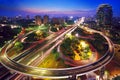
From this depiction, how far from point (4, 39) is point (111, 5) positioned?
4671 millimetres

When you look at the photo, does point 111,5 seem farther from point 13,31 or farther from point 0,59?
point 0,59

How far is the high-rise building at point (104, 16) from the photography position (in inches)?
314

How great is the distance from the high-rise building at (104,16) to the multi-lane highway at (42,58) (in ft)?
1.38

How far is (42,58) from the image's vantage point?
24.6ft

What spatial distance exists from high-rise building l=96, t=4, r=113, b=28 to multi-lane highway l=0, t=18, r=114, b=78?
0.42 meters

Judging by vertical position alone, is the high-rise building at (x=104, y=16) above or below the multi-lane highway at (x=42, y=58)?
above

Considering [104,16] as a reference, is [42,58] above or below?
below

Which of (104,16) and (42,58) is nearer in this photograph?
(42,58)

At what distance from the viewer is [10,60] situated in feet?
24.9

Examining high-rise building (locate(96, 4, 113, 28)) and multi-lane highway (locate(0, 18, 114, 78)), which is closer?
multi-lane highway (locate(0, 18, 114, 78))

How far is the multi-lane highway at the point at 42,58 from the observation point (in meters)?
7.03

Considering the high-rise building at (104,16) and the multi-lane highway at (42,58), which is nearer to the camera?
the multi-lane highway at (42,58)

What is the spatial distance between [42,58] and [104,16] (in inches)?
119

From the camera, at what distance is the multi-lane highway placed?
703 centimetres
